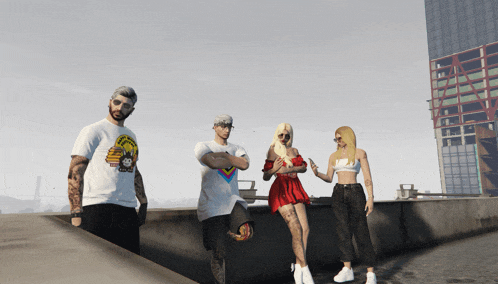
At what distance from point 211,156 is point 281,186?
1027 millimetres

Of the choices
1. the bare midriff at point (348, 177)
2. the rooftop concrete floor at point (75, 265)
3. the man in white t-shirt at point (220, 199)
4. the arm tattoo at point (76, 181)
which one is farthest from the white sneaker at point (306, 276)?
the rooftop concrete floor at point (75, 265)

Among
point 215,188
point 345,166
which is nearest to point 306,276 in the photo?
point 215,188

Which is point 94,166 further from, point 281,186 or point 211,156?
point 281,186

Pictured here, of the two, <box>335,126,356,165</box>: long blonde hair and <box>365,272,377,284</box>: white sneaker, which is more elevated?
<box>335,126,356,165</box>: long blonde hair

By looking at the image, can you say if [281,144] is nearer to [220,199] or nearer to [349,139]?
[220,199]

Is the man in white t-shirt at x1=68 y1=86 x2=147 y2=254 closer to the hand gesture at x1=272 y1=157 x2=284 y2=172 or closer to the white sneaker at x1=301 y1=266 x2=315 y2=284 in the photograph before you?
the hand gesture at x1=272 y1=157 x2=284 y2=172

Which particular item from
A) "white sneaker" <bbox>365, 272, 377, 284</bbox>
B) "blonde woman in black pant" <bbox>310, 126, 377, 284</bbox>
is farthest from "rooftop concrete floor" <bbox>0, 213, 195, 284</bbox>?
"white sneaker" <bbox>365, 272, 377, 284</bbox>

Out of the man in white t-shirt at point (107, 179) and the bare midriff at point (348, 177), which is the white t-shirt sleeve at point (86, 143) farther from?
the bare midriff at point (348, 177)

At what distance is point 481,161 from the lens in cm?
10738

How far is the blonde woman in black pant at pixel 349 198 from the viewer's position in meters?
4.64

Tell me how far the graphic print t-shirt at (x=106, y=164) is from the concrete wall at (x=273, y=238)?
1.26 meters

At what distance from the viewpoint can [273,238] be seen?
5.05m

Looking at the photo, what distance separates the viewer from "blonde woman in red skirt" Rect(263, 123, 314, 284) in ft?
12.9

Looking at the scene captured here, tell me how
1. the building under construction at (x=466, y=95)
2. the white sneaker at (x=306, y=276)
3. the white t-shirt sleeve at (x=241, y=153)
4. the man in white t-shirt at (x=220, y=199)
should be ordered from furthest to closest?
the building under construction at (x=466, y=95) < the white sneaker at (x=306, y=276) < the white t-shirt sleeve at (x=241, y=153) < the man in white t-shirt at (x=220, y=199)
